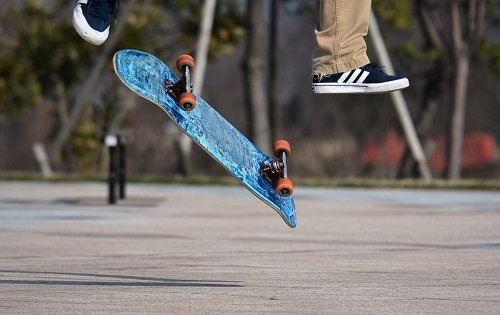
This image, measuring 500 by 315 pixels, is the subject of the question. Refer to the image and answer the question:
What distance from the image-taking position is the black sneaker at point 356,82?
20.0 ft

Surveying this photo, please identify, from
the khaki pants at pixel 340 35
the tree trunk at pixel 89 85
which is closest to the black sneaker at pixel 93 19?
the khaki pants at pixel 340 35

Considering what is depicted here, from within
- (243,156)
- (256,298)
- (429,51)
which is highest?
(429,51)

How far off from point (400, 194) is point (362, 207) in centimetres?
205

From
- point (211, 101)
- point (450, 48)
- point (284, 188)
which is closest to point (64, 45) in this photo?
point (450, 48)

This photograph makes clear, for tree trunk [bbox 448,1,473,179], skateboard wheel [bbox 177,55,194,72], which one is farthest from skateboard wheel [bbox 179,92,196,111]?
tree trunk [bbox 448,1,473,179]

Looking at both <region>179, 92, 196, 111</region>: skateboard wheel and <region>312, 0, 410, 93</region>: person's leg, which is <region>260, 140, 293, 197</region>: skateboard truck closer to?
<region>312, 0, 410, 93</region>: person's leg

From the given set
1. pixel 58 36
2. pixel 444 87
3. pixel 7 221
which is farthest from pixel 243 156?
pixel 444 87

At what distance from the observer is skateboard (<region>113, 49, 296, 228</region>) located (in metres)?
6.30

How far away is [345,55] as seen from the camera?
613 centimetres

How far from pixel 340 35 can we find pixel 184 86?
79cm

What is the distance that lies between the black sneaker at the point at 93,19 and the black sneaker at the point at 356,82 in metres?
0.99

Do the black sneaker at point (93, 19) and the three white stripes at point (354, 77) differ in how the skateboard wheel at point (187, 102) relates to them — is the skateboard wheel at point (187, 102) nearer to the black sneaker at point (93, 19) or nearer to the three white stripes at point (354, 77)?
the black sneaker at point (93, 19)

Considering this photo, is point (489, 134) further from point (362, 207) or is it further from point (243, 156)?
point (243, 156)

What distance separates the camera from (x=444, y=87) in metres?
25.9
